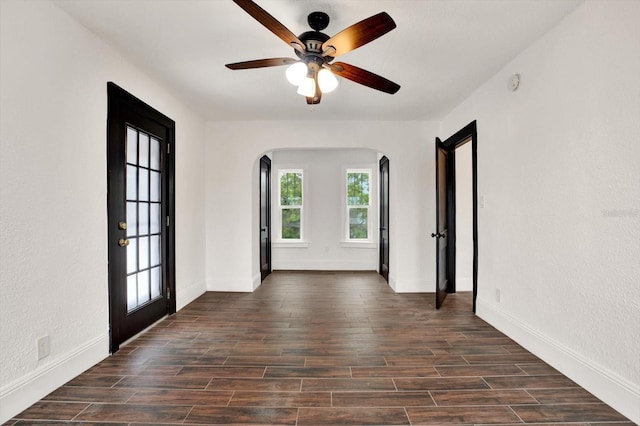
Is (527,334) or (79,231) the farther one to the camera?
(527,334)

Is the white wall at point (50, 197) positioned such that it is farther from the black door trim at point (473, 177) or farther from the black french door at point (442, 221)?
the black door trim at point (473, 177)

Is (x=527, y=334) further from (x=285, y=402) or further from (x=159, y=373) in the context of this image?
(x=159, y=373)

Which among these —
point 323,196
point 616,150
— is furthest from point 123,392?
point 323,196

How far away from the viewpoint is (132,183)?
299 cm

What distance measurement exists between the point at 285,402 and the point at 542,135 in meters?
2.70

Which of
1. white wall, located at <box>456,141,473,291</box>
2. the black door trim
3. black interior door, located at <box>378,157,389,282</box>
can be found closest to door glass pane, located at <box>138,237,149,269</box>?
the black door trim

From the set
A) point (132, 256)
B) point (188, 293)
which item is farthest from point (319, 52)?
point (188, 293)

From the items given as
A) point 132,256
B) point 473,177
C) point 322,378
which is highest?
point 473,177

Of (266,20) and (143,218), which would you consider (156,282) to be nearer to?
(143,218)

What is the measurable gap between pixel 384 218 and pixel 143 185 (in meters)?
3.87

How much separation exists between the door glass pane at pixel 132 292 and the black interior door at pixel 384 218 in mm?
3770

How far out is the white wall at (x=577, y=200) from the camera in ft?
6.03

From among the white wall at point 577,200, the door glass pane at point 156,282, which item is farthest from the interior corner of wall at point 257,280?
the white wall at point 577,200

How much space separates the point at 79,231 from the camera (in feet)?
7.59
